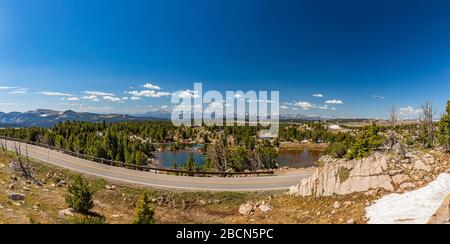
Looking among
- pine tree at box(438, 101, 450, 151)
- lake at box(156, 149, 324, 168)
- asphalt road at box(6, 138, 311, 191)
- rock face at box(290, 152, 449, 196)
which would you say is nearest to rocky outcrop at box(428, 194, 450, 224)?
rock face at box(290, 152, 449, 196)

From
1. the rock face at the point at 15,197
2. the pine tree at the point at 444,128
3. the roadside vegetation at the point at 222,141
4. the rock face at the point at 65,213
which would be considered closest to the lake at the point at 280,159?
the roadside vegetation at the point at 222,141

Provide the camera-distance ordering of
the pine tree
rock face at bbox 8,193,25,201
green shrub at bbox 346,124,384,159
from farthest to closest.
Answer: the pine tree → green shrub at bbox 346,124,384,159 → rock face at bbox 8,193,25,201

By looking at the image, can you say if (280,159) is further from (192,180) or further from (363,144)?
(363,144)

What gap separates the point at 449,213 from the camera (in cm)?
828

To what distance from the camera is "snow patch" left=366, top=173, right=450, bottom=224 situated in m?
9.55

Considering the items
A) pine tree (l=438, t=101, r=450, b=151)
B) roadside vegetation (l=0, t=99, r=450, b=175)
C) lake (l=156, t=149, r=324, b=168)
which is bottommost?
lake (l=156, t=149, r=324, b=168)

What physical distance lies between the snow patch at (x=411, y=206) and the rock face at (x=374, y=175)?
1481 millimetres

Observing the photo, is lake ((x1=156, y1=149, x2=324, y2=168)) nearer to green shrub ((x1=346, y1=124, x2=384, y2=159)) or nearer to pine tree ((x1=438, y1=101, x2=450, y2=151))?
Result: pine tree ((x1=438, y1=101, x2=450, y2=151))

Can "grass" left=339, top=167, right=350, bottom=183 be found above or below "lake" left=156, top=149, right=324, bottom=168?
above

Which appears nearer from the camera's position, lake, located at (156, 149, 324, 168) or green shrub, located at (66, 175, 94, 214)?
green shrub, located at (66, 175, 94, 214)

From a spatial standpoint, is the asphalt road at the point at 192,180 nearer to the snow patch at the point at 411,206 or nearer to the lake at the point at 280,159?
the snow patch at the point at 411,206

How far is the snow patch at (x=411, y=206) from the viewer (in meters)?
9.55

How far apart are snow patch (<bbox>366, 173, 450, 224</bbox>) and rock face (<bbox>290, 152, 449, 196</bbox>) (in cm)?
148
